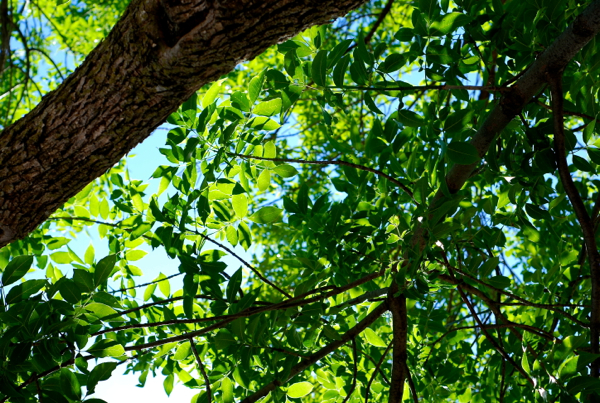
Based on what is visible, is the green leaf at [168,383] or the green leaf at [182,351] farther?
the green leaf at [168,383]

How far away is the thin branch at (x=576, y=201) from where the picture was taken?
48.4 inches

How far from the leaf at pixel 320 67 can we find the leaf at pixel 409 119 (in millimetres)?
210

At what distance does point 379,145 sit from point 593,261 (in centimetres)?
63

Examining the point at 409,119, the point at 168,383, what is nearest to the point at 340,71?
the point at 409,119

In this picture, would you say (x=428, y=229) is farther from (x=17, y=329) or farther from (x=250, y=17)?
(x=17, y=329)

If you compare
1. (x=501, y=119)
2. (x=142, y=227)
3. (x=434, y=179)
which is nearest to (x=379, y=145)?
(x=434, y=179)

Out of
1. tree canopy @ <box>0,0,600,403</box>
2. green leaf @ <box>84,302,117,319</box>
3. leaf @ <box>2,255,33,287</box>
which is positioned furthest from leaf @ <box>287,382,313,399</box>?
leaf @ <box>2,255,33,287</box>

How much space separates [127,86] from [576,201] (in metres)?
1.12

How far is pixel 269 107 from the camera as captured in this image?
1.33 m

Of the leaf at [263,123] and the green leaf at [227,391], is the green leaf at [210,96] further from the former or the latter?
the green leaf at [227,391]

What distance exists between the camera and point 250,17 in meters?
0.99

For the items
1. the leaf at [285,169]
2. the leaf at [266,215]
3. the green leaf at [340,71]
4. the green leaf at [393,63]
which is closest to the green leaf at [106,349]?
the leaf at [266,215]

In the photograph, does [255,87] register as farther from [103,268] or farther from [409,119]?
[103,268]

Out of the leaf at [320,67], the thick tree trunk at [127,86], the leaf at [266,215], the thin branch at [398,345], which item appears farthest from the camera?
the thin branch at [398,345]
